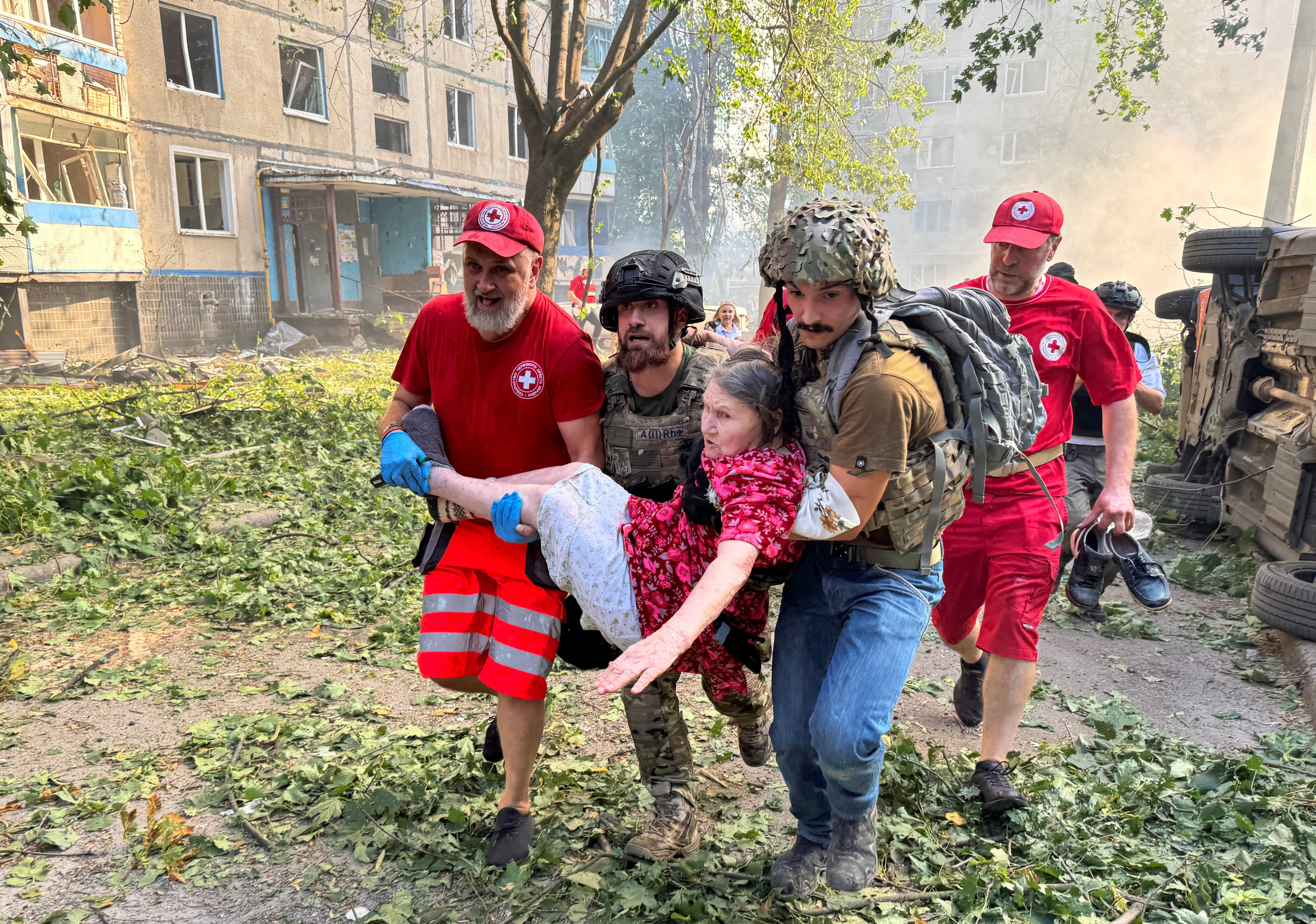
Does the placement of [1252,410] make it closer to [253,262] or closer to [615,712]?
[615,712]

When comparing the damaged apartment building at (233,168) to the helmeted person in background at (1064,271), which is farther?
the damaged apartment building at (233,168)

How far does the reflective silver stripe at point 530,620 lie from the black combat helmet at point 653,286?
1087 mm

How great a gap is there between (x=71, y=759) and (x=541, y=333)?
2.86 meters

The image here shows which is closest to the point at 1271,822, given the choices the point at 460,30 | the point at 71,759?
the point at 71,759

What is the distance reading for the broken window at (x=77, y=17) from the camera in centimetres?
1580

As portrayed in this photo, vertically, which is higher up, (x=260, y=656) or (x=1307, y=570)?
(x=1307, y=570)

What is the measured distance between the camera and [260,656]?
504 cm

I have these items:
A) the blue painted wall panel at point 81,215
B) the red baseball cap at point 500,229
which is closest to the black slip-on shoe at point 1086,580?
the red baseball cap at point 500,229

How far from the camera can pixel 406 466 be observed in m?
3.21

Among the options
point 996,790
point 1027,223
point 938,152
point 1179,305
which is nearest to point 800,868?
point 996,790

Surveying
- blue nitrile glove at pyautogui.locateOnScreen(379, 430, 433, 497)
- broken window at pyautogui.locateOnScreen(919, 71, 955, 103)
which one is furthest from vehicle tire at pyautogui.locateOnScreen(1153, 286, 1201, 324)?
broken window at pyautogui.locateOnScreen(919, 71, 955, 103)

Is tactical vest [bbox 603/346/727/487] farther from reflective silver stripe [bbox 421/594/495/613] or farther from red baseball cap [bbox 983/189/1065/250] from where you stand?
red baseball cap [bbox 983/189/1065/250]

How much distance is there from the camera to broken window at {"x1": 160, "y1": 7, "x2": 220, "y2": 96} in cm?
1898

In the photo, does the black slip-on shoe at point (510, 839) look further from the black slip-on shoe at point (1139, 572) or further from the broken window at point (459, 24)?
the broken window at point (459, 24)
